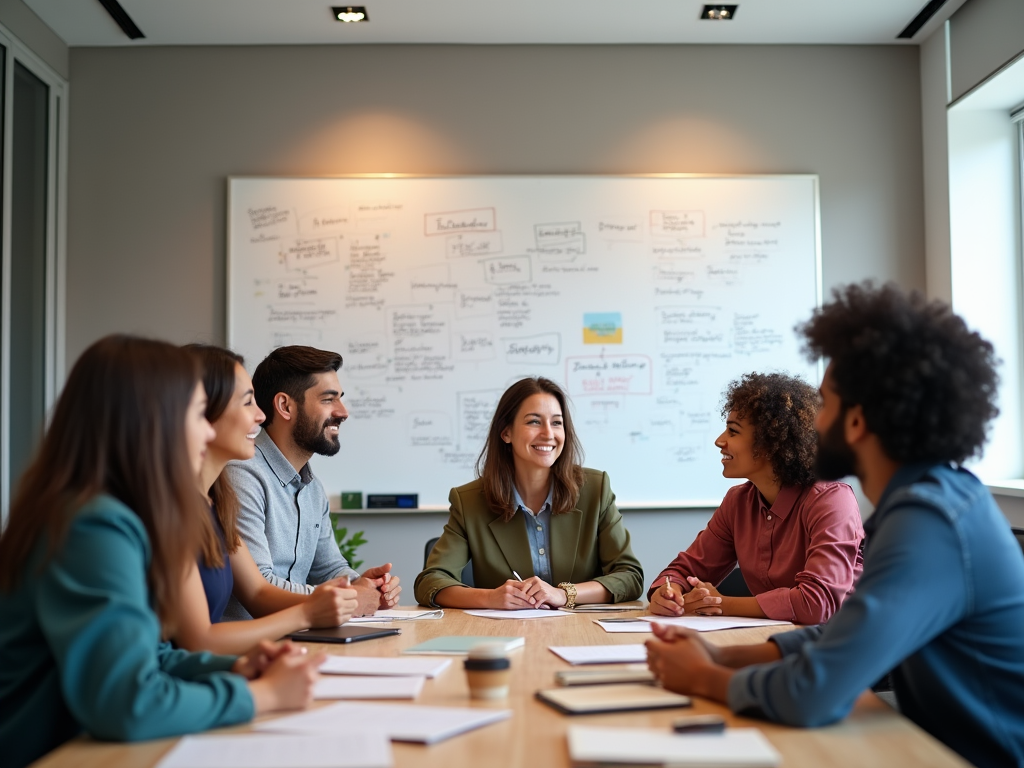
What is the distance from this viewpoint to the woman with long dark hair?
190 cm

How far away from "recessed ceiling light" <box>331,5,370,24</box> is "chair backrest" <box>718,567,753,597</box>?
9.19ft

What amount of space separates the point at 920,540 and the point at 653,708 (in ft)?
1.51

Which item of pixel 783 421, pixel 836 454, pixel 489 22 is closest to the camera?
pixel 836 454

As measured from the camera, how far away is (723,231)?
4.46 metres

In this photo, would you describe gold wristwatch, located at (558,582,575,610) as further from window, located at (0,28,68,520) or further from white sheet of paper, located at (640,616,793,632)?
window, located at (0,28,68,520)

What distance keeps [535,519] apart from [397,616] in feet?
Answer: 2.24

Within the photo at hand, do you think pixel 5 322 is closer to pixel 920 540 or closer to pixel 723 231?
pixel 723 231

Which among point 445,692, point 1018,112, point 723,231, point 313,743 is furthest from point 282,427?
point 1018,112

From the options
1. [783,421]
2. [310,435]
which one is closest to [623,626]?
[783,421]

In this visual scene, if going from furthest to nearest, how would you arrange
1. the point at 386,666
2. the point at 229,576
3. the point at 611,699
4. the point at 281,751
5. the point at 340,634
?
the point at 229,576, the point at 340,634, the point at 386,666, the point at 611,699, the point at 281,751

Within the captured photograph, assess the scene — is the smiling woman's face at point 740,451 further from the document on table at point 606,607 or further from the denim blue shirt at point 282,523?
the denim blue shirt at point 282,523

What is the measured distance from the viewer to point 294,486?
2.89 meters

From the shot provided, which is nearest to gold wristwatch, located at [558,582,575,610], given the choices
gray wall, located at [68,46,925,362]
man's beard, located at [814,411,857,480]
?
man's beard, located at [814,411,857,480]

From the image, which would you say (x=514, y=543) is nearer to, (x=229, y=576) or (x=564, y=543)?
(x=564, y=543)
